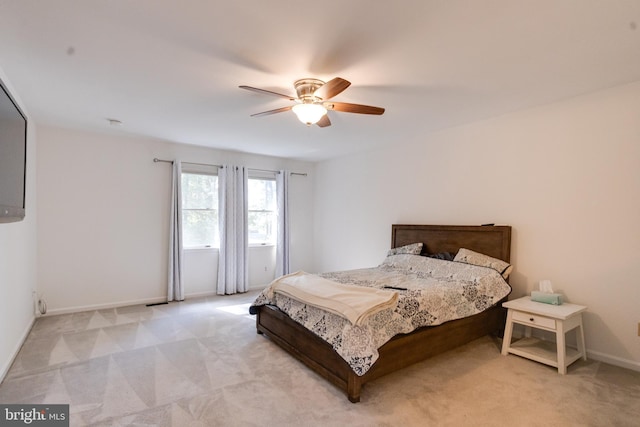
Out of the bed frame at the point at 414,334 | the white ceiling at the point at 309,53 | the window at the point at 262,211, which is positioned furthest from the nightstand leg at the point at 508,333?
the window at the point at 262,211

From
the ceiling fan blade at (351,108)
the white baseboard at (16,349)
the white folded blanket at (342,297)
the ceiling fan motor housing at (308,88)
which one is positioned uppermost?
the ceiling fan motor housing at (308,88)

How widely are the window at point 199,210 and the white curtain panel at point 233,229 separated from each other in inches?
6.6

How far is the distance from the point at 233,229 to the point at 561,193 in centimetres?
458

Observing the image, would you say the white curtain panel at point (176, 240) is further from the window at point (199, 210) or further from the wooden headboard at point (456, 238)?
the wooden headboard at point (456, 238)

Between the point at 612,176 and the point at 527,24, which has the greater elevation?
the point at 527,24

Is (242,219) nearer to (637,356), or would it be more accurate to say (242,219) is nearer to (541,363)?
(541,363)

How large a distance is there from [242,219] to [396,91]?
3.63 metres

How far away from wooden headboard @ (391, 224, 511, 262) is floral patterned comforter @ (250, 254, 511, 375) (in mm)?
328

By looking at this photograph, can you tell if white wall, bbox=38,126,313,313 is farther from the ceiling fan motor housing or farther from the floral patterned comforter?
the ceiling fan motor housing

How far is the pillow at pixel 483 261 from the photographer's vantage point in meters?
3.43

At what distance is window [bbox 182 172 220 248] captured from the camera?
5.30 metres

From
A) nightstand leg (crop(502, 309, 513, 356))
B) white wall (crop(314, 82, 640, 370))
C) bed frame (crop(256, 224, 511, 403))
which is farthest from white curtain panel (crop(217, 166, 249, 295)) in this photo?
nightstand leg (crop(502, 309, 513, 356))

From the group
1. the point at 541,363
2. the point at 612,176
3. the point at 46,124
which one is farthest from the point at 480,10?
the point at 46,124

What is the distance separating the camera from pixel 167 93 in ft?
9.91
